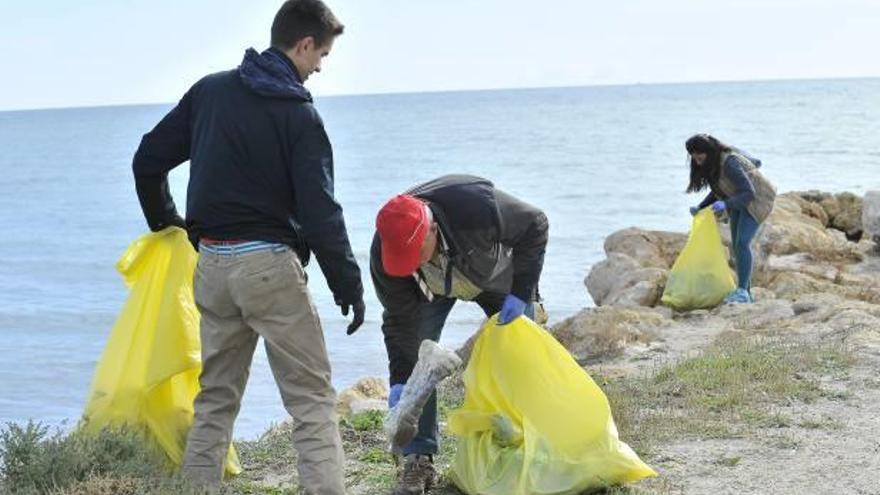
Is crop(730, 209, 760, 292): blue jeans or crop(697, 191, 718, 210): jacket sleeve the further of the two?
crop(697, 191, 718, 210): jacket sleeve

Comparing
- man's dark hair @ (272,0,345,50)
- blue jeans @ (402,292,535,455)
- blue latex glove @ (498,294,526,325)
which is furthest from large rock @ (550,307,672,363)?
man's dark hair @ (272,0,345,50)

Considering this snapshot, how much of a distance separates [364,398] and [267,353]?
3138 mm

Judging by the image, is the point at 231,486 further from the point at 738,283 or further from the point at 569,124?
the point at 569,124

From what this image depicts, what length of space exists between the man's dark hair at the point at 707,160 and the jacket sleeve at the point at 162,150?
213 inches

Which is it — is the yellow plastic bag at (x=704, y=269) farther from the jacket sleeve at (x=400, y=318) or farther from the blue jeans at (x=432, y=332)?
the jacket sleeve at (x=400, y=318)

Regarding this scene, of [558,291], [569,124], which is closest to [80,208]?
[558,291]

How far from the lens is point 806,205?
55.4 ft

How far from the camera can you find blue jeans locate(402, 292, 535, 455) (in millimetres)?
5441

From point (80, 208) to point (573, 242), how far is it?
57.2 feet

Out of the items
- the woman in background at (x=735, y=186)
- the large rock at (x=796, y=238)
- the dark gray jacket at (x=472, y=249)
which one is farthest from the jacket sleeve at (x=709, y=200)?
the dark gray jacket at (x=472, y=249)

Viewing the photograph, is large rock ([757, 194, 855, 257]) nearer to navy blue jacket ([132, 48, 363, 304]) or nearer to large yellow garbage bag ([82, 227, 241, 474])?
large yellow garbage bag ([82, 227, 241, 474])

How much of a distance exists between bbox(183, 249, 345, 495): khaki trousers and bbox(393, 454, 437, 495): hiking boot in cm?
39

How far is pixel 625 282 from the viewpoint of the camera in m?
12.7

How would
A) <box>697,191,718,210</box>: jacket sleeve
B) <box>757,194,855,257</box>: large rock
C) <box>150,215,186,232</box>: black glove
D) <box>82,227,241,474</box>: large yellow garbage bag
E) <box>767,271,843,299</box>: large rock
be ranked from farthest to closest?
<box>757,194,855,257</box>: large rock < <box>767,271,843,299</box>: large rock < <box>697,191,718,210</box>: jacket sleeve < <box>150,215,186,232</box>: black glove < <box>82,227,241,474</box>: large yellow garbage bag
